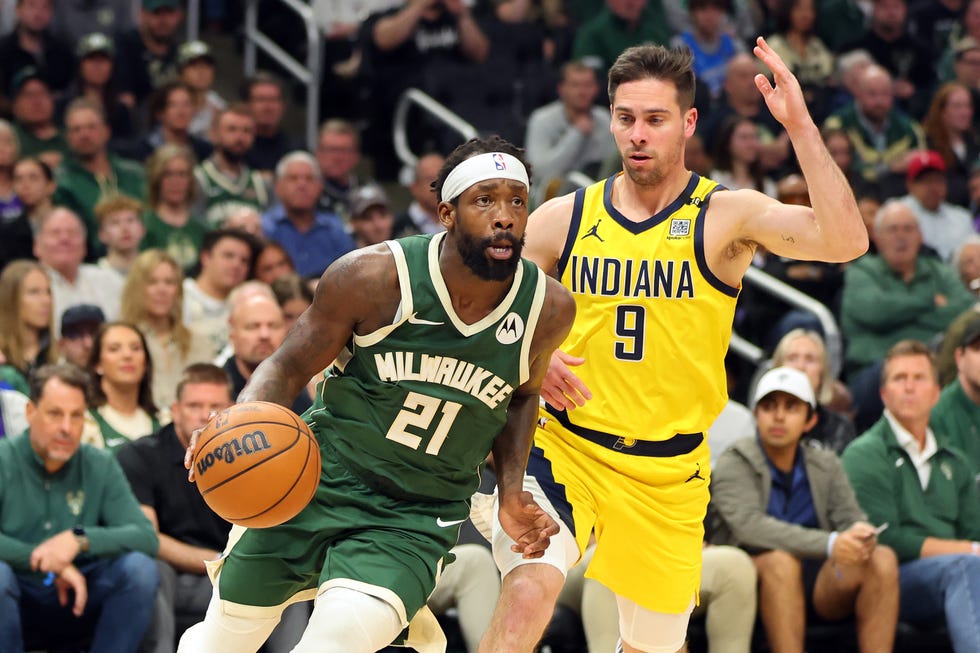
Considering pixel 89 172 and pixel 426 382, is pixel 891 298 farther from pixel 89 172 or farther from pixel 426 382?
pixel 426 382

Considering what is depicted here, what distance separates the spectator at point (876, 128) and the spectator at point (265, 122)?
4201mm

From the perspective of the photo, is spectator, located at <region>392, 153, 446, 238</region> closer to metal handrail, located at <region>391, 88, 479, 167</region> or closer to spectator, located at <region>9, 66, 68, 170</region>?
metal handrail, located at <region>391, 88, 479, 167</region>

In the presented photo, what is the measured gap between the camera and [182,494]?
7.40 m

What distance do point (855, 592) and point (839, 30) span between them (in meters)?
7.24

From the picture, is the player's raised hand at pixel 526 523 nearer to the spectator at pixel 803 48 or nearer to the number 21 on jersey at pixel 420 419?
the number 21 on jersey at pixel 420 419

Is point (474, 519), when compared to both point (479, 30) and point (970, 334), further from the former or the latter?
point (479, 30)

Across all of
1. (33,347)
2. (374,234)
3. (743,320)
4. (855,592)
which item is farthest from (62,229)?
(855,592)

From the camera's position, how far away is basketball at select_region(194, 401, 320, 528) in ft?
14.6

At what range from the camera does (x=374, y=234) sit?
10.3 meters

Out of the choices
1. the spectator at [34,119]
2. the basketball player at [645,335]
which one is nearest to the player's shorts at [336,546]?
the basketball player at [645,335]

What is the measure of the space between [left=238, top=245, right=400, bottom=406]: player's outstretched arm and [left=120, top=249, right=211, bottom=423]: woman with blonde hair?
4.02 meters

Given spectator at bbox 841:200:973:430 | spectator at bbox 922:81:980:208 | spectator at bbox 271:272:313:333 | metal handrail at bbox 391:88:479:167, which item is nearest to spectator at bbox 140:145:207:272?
spectator at bbox 271:272:313:333

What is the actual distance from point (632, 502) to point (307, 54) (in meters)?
7.97

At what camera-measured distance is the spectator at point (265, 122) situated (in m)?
11.2
